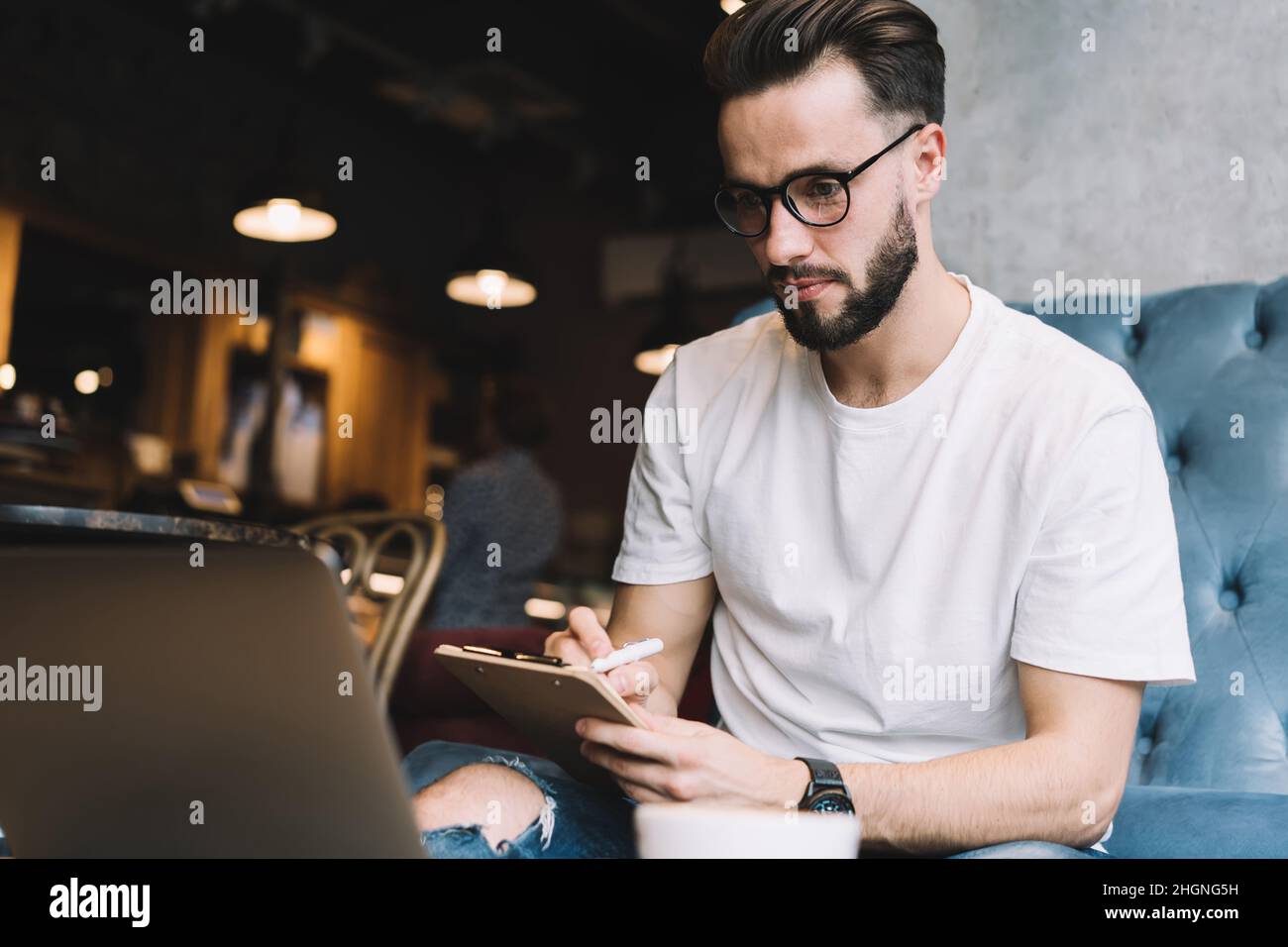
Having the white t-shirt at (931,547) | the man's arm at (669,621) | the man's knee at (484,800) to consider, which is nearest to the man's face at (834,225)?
the white t-shirt at (931,547)

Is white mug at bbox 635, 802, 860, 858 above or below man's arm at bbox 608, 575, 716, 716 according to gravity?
below

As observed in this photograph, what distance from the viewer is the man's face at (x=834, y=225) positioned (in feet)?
4.68

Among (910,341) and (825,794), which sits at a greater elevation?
(910,341)

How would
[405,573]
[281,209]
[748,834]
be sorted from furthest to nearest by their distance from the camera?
[281,209], [405,573], [748,834]

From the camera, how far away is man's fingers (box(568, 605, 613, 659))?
135 cm

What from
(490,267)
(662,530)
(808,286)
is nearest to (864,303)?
(808,286)

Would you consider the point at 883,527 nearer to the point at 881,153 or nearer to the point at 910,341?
the point at 910,341

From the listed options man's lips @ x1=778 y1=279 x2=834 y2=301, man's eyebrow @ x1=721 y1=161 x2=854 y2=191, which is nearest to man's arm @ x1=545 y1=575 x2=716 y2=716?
man's lips @ x1=778 y1=279 x2=834 y2=301

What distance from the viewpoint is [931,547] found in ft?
4.58

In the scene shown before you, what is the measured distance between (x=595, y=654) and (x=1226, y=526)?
0.88m

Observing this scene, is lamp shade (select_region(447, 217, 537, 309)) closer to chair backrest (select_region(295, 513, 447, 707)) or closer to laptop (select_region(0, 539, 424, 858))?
chair backrest (select_region(295, 513, 447, 707))

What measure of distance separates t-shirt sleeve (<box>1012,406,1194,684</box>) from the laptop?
803 millimetres
